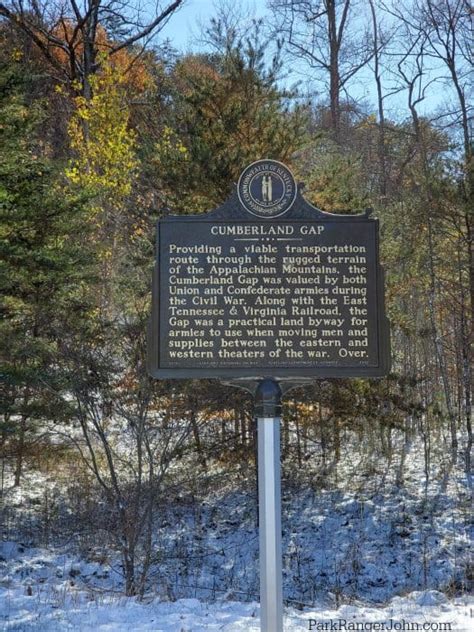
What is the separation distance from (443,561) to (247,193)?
673cm

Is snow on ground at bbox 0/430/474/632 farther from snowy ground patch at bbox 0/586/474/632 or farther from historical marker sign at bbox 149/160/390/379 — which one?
historical marker sign at bbox 149/160/390/379

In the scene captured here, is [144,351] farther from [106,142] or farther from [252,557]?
[106,142]

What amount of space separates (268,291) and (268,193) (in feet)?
2.67

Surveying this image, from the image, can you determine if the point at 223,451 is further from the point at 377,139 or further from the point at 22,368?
the point at 377,139

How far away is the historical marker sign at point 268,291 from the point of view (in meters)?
5.41

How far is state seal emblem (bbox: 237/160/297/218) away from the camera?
18.1 feet

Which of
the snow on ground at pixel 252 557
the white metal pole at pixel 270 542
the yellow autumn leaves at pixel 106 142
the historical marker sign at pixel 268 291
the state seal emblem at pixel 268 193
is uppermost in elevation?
the yellow autumn leaves at pixel 106 142

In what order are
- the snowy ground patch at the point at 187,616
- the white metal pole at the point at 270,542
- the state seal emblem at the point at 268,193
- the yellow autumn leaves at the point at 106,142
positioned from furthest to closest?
the yellow autumn leaves at the point at 106,142, the snowy ground patch at the point at 187,616, the state seal emblem at the point at 268,193, the white metal pole at the point at 270,542

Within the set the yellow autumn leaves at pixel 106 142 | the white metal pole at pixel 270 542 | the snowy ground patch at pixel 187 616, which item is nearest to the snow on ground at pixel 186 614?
the snowy ground patch at pixel 187 616

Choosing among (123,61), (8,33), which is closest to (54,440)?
(8,33)

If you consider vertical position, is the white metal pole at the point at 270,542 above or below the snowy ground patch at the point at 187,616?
above

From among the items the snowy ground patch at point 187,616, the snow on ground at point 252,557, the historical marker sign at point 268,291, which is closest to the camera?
the historical marker sign at point 268,291

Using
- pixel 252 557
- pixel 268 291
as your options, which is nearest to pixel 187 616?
pixel 268 291

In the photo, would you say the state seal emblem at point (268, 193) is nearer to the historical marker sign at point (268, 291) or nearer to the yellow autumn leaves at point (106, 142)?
the historical marker sign at point (268, 291)
